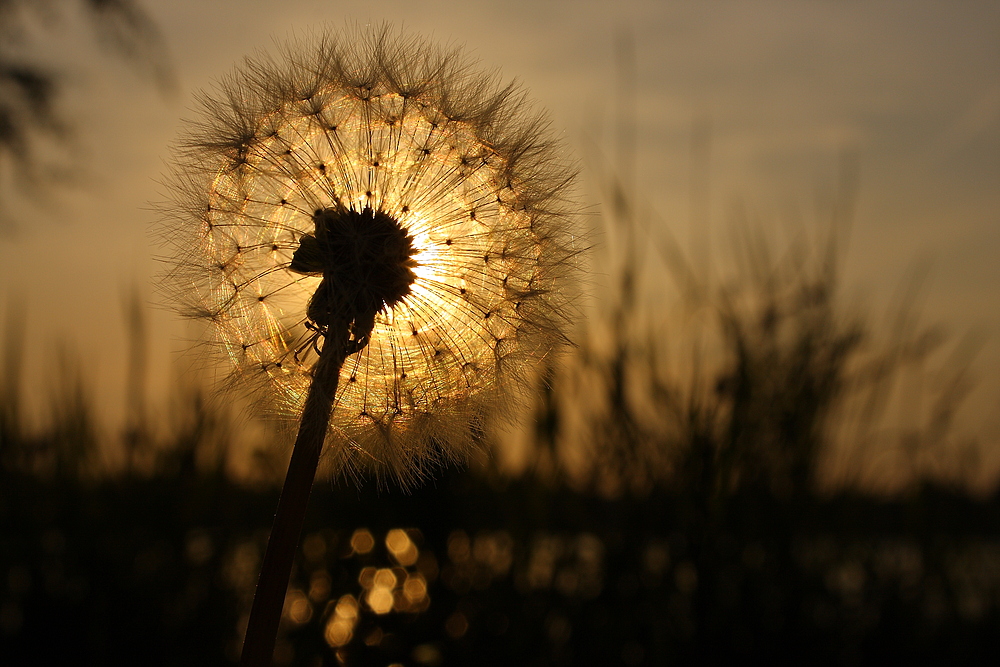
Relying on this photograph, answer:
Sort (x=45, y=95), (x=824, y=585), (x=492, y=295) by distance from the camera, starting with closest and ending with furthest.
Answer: (x=492, y=295) < (x=824, y=585) < (x=45, y=95)

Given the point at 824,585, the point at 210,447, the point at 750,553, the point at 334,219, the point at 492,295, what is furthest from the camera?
the point at 210,447

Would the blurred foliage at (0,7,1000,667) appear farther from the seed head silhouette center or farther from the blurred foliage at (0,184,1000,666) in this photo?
the seed head silhouette center

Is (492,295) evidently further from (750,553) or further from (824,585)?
(824,585)

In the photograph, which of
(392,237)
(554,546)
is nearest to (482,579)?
(554,546)

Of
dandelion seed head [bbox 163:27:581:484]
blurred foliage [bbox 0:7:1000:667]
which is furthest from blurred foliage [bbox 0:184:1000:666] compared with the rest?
dandelion seed head [bbox 163:27:581:484]

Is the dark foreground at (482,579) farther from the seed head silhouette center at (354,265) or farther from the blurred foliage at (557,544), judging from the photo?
the seed head silhouette center at (354,265)

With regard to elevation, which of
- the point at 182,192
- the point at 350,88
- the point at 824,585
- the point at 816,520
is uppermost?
the point at 350,88

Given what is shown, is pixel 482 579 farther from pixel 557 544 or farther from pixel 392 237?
pixel 392 237

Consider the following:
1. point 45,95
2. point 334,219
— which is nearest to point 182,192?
point 334,219
